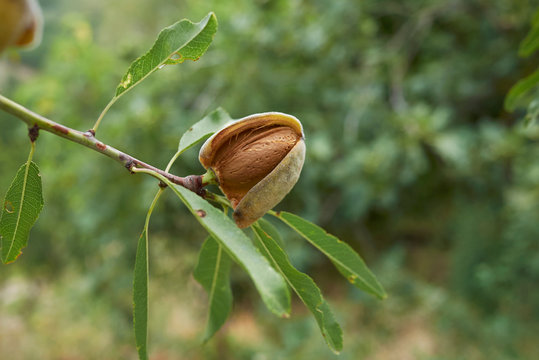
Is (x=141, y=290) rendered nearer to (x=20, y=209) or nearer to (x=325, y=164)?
(x=20, y=209)

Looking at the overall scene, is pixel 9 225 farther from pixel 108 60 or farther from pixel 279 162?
pixel 108 60

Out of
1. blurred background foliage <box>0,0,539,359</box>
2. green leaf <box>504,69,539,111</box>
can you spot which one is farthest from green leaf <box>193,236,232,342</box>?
blurred background foliage <box>0,0,539,359</box>

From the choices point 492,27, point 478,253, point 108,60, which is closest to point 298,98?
point 108,60

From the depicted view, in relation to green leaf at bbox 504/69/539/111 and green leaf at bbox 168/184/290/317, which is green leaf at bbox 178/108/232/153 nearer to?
green leaf at bbox 168/184/290/317

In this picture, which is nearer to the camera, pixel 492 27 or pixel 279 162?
pixel 279 162

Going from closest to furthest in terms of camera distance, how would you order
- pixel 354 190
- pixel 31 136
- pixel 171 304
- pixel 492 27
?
pixel 31 136
pixel 354 190
pixel 492 27
pixel 171 304

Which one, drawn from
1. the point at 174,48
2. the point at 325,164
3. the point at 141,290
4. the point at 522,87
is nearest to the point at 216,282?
the point at 141,290

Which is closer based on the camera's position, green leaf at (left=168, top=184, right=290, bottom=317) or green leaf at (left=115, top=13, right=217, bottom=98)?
green leaf at (left=168, top=184, right=290, bottom=317)
